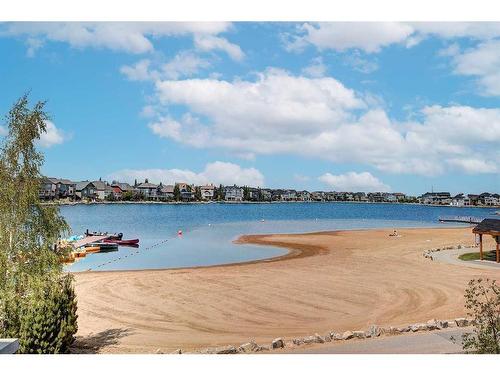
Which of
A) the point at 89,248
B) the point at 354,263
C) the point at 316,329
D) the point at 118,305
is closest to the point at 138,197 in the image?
the point at 89,248

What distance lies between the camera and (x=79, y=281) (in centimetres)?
1900

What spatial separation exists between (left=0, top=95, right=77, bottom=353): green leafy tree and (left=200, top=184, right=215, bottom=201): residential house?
72.1 metres

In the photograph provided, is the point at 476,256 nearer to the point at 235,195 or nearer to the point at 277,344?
the point at 277,344

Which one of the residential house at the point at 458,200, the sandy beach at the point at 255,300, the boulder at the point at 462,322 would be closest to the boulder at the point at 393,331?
the boulder at the point at 462,322

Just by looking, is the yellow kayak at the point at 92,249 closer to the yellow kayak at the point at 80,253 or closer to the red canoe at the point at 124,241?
the yellow kayak at the point at 80,253

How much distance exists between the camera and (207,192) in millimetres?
87125

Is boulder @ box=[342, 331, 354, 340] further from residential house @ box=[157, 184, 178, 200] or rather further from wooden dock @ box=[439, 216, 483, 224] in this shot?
residential house @ box=[157, 184, 178, 200]

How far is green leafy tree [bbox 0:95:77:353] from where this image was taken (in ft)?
28.7

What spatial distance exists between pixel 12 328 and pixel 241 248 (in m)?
24.1

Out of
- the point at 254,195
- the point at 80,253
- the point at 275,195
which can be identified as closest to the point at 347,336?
the point at 80,253

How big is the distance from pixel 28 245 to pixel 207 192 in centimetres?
7757

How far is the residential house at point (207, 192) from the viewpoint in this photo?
83.2 metres

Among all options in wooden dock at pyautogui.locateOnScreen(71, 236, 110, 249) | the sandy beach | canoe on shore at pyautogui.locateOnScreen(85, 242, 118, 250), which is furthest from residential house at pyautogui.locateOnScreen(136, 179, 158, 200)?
the sandy beach
